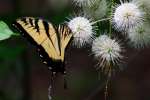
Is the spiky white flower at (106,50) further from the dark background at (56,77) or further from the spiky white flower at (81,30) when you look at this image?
the dark background at (56,77)

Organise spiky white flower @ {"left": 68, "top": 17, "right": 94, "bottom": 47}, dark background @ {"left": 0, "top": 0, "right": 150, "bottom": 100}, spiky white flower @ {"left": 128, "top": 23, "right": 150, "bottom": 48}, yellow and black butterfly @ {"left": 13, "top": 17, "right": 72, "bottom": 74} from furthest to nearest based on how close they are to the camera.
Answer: dark background @ {"left": 0, "top": 0, "right": 150, "bottom": 100}
spiky white flower @ {"left": 128, "top": 23, "right": 150, "bottom": 48}
spiky white flower @ {"left": 68, "top": 17, "right": 94, "bottom": 47}
yellow and black butterfly @ {"left": 13, "top": 17, "right": 72, "bottom": 74}

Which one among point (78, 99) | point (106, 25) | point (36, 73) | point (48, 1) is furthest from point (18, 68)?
point (36, 73)

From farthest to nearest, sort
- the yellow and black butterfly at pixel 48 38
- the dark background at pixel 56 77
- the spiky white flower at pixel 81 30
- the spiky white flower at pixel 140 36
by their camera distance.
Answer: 1. the dark background at pixel 56 77
2. the spiky white flower at pixel 140 36
3. the spiky white flower at pixel 81 30
4. the yellow and black butterfly at pixel 48 38

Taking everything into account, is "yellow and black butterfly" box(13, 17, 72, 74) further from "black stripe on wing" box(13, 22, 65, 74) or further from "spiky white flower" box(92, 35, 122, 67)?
"spiky white flower" box(92, 35, 122, 67)

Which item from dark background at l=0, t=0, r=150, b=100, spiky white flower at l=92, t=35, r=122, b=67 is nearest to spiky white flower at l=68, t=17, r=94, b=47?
spiky white flower at l=92, t=35, r=122, b=67

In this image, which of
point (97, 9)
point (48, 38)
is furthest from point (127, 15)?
point (48, 38)

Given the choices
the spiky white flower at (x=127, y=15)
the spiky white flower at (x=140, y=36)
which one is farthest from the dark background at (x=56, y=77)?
the spiky white flower at (x=127, y=15)
